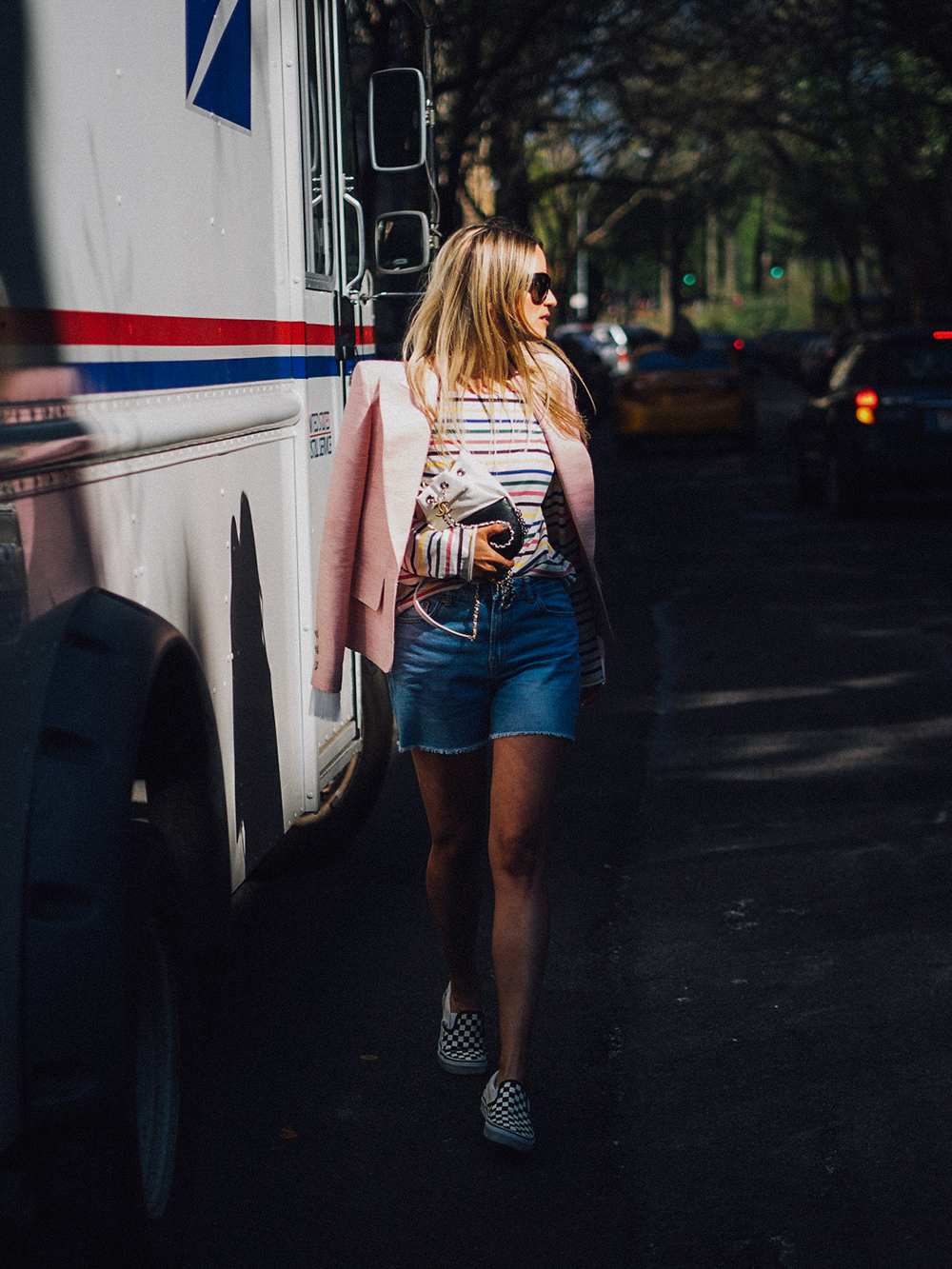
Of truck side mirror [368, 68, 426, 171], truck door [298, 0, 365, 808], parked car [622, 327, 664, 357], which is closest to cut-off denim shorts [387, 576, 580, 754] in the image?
truck door [298, 0, 365, 808]

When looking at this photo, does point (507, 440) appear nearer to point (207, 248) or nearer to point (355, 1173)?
point (207, 248)

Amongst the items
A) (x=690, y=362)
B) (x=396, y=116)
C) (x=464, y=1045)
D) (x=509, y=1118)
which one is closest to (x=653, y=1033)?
(x=464, y=1045)

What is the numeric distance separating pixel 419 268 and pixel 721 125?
107ft

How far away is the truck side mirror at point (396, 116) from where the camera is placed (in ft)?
18.4

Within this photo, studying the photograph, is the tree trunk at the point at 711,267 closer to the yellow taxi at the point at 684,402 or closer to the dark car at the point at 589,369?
the dark car at the point at 589,369

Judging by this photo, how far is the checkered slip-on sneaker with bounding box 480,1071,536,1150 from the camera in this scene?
11.9 ft

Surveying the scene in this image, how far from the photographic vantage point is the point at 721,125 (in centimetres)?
3634

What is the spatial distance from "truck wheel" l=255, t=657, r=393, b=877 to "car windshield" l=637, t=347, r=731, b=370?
2035 centimetres

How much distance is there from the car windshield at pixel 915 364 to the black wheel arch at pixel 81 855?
13.8m

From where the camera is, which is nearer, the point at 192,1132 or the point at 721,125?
the point at 192,1132

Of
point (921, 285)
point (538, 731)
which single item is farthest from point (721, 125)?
point (538, 731)

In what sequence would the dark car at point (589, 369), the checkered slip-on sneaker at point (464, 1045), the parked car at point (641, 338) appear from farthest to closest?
the parked car at point (641, 338) < the checkered slip-on sneaker at point (464, 1045) < the dark car at point (589, 369)

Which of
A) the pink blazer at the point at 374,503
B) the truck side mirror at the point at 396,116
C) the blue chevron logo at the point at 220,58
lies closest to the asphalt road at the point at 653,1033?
the pink blazer at the point at 374,503

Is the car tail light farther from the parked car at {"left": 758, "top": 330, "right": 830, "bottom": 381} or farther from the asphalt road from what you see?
the parked car at {"left": 758, "top": 330, "right": 830, "bottom": 381}
